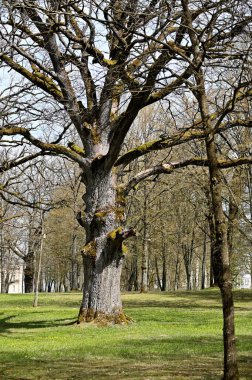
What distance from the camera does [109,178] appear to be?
16.1m

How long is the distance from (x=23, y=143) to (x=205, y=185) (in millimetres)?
10839

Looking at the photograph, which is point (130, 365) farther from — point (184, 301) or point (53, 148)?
point (184, 301)

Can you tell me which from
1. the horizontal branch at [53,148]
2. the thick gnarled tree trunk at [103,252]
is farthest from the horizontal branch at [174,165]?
the horizontal branch at [53,148]

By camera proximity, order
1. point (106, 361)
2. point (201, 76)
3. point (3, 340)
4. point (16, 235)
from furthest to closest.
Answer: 1. point (16, 235)
2. point (3, 340)
3. point (106, 361)
4. point (201, 76)

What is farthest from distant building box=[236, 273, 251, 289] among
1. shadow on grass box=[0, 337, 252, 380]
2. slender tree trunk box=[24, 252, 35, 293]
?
shadow on grass box=[0, 337, 252, 380]

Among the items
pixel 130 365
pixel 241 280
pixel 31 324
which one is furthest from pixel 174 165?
pixel 241 280

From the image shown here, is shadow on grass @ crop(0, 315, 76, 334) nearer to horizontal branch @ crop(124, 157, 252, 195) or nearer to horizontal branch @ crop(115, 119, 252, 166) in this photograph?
horizontal branch @ crop(124, 157, 252, 195)

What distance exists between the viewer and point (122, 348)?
1119 cm

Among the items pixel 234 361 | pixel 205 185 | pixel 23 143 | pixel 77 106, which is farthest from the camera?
Result: pixel 205 185

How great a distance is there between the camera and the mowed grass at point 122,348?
8.46 m

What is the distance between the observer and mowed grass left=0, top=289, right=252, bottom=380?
8.46 meters

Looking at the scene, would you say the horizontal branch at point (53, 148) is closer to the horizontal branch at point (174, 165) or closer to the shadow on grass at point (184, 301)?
the horizontal branch at point (174, 165)

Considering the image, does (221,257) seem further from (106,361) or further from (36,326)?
(36,326)

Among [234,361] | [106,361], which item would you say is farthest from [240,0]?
[106,361]
